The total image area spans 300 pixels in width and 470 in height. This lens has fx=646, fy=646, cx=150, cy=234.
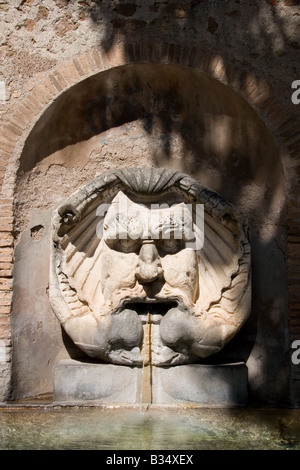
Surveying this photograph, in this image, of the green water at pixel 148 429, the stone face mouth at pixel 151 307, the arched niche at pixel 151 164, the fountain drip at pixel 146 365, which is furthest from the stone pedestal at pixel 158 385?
the stone face mouth at pixel 151 307

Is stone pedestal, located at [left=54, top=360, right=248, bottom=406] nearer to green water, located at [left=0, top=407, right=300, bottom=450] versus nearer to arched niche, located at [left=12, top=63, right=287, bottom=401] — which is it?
green water, located at [left=0, top=407, right=300, bottom=450]

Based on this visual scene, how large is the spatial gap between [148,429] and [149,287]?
116 cm

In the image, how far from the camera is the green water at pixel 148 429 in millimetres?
3639

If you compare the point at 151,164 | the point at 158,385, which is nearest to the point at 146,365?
the point at 158,385

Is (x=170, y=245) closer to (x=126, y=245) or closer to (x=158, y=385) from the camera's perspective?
(x=126, y=245)

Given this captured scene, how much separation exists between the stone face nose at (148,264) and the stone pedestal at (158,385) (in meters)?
0.65

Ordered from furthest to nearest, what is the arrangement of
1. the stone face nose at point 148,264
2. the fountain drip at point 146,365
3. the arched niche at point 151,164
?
the arched niche at point 151,164 < the stone face nose at point 148,264 < the fountain drip at point 146,365

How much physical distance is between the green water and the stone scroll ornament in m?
0.49

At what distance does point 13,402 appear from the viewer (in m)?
4.68

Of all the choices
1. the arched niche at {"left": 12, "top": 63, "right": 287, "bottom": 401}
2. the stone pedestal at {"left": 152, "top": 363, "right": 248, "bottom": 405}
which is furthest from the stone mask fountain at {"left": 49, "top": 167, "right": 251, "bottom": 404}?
the arched niche at {"left": 12, "top": 63, "right": 287, "bottom": 401}

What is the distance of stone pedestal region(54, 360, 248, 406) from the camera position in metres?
4.56

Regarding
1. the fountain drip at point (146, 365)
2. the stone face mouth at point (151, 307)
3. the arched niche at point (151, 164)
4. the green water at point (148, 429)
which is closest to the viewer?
the green water at point (148, 429)

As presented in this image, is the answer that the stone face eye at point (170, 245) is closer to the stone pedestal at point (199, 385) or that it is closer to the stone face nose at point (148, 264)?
the stone face nose at point (148, 264)

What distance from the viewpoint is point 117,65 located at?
489 cm
